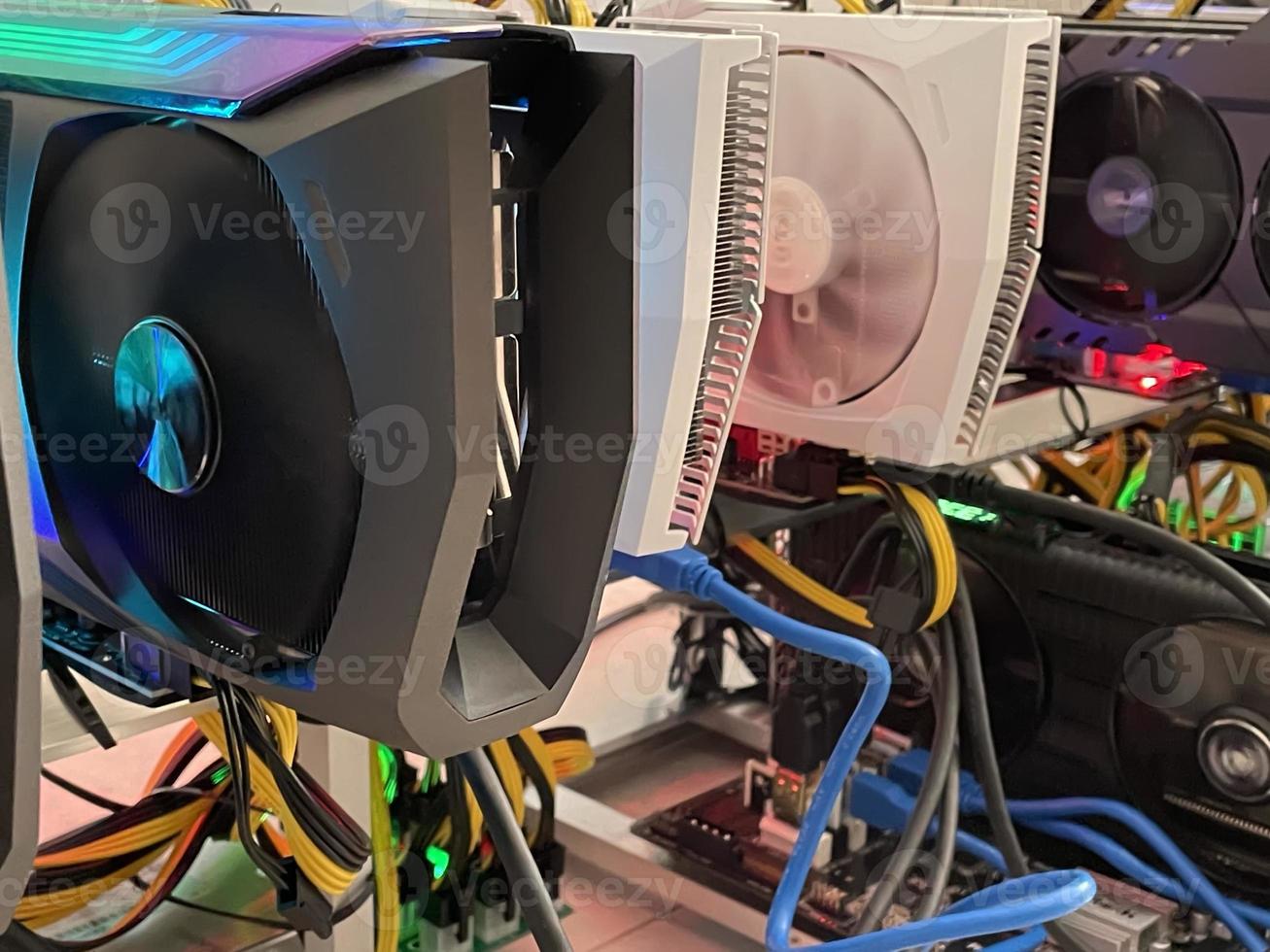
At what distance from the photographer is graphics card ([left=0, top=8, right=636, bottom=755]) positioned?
367 millimetres

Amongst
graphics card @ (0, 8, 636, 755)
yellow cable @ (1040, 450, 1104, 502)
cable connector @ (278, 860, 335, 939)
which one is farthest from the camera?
yellow cable @ (1040, 450, 1104, 502)

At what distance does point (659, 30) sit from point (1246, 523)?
3.02 feet

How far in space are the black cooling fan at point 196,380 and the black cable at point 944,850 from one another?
1.79 feet

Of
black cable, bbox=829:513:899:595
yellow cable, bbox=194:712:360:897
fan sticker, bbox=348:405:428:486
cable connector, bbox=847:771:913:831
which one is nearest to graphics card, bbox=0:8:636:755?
fan sticker, bbox=348:405:428:486

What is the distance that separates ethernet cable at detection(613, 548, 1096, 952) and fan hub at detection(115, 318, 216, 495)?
35 cm

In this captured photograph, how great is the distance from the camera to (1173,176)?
0.87 meters

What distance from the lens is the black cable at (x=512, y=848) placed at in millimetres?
571

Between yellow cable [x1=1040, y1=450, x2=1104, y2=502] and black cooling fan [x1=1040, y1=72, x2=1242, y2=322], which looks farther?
yellow cable [x1=1040, y1=450, x2=1104, y2=502]

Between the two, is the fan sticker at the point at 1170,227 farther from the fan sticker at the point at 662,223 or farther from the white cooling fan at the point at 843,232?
the fan sticker at the point at 662,223

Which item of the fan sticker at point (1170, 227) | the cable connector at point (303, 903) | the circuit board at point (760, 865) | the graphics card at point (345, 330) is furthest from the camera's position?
the circuit board at point (760, 865)

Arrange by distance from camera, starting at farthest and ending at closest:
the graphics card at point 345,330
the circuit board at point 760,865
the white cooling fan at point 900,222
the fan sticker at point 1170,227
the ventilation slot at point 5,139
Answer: the circuit board at point 760,865 < the fan sticker at point 1170,227 < the white cooling fan at point 900,222 < the ventilation slot at point 5,139 < the graphics card at point 345,330

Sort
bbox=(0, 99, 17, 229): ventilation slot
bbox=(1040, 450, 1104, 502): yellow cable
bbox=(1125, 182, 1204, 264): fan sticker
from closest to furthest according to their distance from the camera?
bbox=(0, 99, 17, 229): ventilation slot
bbox=(1125, 182, 1204, 264): fan sticker
bbox=(1040, 450, 1104, 502): yellow cable

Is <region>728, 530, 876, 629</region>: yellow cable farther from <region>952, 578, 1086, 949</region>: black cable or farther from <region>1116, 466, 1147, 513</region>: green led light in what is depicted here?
<region>1116, 466, 1147, 513</region>: green led light

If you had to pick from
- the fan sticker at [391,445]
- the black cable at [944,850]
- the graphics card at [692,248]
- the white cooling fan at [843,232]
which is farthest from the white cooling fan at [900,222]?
the fan sticker at [391,445]
